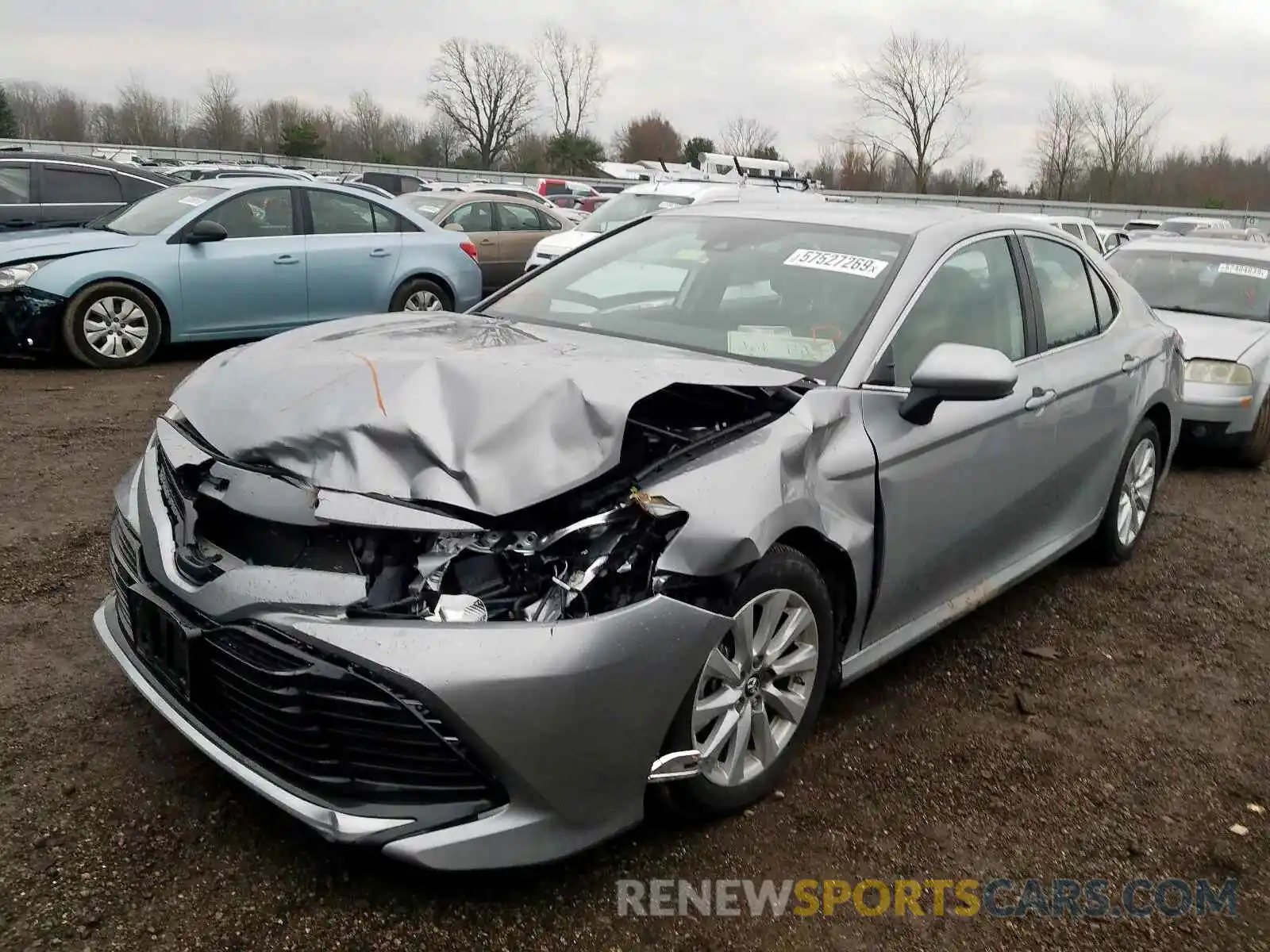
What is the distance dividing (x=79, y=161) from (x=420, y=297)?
4.21 m

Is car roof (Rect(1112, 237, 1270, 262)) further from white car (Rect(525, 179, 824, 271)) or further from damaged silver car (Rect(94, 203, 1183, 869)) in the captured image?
damaged silver car (Rect(94, 203, 1183, 869))

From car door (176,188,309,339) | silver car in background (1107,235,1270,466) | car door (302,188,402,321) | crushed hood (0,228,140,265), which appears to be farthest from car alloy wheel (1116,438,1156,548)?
crushed hood (0,228,140,265)

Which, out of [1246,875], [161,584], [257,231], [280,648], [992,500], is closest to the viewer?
[280,648]

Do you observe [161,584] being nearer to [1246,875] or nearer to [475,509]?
[475,509]

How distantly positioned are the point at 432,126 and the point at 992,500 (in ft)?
226

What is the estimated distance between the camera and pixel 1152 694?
12.2ft

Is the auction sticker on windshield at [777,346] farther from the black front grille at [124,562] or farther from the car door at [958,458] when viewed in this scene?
the black front grille at [124,562]

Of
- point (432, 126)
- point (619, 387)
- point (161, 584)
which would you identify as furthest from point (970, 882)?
point (432, 126)

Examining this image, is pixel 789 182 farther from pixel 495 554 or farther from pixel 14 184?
pixel 495 554

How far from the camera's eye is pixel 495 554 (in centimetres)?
232

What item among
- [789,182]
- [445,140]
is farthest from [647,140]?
[789,182]

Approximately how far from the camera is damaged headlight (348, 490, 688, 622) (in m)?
2.27

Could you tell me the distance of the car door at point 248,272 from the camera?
27.4 ft

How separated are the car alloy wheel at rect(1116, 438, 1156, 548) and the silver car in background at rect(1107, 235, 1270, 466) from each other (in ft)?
4.19
